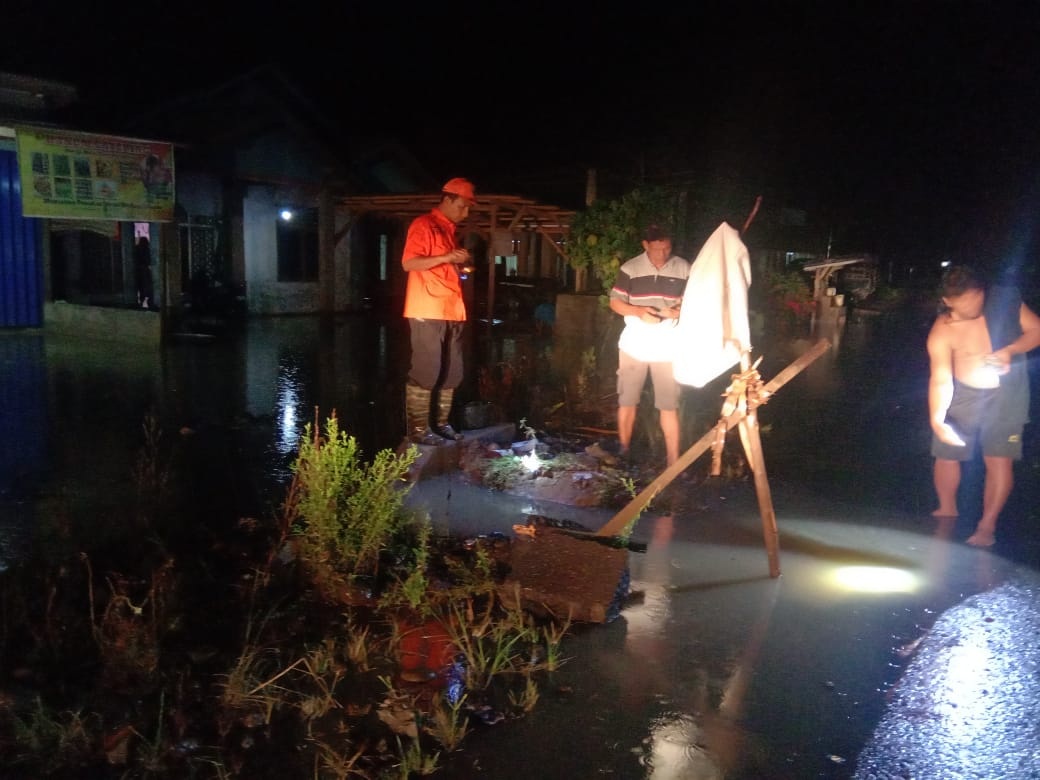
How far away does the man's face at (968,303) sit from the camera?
16.1 feet

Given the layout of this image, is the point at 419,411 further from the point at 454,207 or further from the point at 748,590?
the point at 748,590

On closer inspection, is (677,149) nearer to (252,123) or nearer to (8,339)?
(252,123)

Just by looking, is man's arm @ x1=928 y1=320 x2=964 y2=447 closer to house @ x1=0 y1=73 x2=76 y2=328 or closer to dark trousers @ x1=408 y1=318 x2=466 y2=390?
dark trousers @ x1=408 y1=318 x2=466 y2=390

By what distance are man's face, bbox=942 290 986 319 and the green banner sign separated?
10903mm

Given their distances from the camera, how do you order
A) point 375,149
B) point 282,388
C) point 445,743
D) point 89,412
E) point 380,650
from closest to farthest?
1. point 445,743
2. point 380,650
3. point 89,412
4. point 282,388
5. point 375,149

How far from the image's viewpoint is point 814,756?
9.55ft

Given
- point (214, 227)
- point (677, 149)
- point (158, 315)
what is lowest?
point (158, 315)

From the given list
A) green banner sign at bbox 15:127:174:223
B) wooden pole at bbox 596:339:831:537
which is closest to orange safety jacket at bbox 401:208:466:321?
wooden pole at bbox 596:339:831:537

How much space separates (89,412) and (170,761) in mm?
5947

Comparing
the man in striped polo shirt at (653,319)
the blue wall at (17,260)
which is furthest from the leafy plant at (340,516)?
the blue wall at (17,260)

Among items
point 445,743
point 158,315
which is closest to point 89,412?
point 158,315

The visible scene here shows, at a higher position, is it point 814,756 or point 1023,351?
point 1023,351

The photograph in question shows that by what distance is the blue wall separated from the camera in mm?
13766

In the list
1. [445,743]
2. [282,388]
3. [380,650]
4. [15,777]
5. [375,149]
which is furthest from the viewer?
[375,149]
